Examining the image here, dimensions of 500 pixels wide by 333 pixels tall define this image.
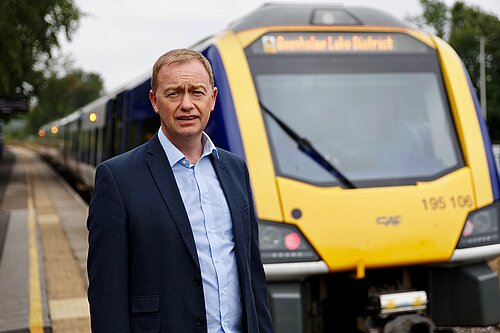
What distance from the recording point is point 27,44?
2064 centimetres

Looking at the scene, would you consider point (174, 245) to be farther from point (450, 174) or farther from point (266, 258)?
point (450, 174)

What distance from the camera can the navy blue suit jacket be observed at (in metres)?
2.07

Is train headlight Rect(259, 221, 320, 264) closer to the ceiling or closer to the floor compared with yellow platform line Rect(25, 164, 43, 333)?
closer to the ceiling

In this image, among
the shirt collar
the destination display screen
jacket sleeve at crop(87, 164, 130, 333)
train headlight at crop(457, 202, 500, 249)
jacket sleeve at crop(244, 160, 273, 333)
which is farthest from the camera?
the destination display screen

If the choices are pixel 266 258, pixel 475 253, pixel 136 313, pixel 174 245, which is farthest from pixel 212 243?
pixel 475 253

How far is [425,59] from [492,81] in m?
52.5

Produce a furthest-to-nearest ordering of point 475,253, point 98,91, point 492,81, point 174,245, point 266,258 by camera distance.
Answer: point 98,91 < point 492,81 < point 475,253 < point 266,258 < point 174,245

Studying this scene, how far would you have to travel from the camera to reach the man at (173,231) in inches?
81.7

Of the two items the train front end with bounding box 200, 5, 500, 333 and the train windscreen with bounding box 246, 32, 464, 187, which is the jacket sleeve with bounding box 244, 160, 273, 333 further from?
the train windscreen with bounding box 246, 32, 464, 187

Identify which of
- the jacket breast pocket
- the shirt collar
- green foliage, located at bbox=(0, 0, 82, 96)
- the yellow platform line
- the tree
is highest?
the tree

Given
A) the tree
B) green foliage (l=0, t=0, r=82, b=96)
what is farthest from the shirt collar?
the tree

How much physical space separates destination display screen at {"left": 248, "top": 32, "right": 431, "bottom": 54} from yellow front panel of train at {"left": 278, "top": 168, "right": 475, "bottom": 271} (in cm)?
112

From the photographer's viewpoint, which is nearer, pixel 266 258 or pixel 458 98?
pixel 266 258

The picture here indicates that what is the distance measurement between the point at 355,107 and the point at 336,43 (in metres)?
0.55
